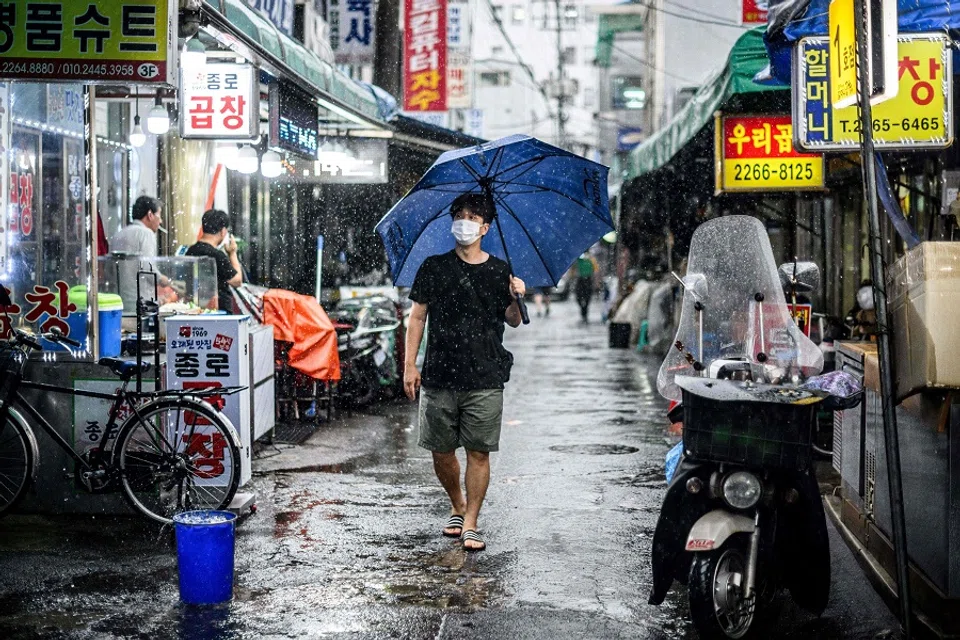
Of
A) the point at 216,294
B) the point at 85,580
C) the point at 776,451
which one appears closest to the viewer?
the point at 776,451

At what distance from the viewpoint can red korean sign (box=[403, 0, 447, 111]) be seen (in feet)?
75.7

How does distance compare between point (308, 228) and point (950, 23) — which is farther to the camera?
point (308, 228)

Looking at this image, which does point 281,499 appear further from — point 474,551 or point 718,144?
point 718,144

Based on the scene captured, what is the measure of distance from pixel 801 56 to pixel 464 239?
2.43m

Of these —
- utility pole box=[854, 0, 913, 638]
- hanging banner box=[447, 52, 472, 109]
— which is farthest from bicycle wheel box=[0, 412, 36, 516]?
hanging banner box=[447, 52, 472, 109]

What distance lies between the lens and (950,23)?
6.66m

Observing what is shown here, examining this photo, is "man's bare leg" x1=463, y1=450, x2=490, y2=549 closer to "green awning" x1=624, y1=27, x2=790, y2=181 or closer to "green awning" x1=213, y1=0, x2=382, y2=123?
"green awning" x1=213, y1=0, x2=382, y2=123

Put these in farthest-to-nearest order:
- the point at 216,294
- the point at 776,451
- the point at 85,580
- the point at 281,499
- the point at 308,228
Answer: the point at 308,228 < the point at 216,294 < the point at 281,499 < the point at 85,580 < the point at 776,451

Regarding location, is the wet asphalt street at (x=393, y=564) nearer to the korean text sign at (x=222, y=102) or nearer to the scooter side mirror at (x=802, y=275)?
the scooter side mirror at (x=802, y=275)

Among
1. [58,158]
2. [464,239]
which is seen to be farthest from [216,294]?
[464,239]

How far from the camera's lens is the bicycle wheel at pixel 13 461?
7.53 metres

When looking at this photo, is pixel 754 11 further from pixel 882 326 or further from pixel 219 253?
pixel 882 326

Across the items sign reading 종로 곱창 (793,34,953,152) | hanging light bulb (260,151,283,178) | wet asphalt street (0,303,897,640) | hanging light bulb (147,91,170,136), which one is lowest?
wet asphalt street (0,303,897,640)

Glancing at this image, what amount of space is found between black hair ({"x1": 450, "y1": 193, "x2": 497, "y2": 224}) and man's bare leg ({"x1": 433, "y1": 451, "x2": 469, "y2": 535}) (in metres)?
1.57
